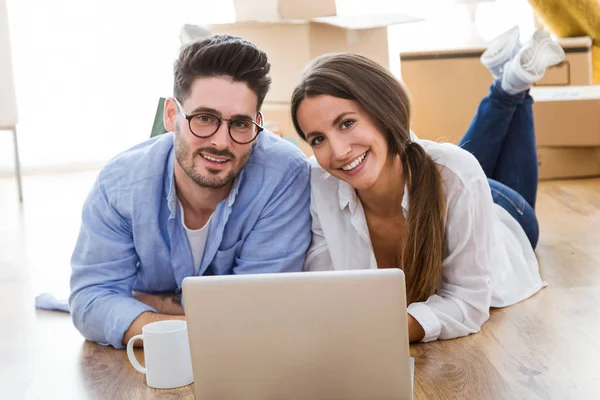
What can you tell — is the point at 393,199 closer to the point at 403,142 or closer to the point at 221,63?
the point at 403,142

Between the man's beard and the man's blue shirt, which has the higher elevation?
the man's beard

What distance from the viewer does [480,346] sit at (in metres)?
2.05

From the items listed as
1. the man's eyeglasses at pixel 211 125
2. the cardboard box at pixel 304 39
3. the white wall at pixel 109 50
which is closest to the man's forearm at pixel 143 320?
the man's eyeglasses at pixel 211 125

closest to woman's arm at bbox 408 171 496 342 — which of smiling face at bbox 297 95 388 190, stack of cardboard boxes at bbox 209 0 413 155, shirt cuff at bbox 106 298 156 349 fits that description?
smiling face at bbox 297 95 388 190

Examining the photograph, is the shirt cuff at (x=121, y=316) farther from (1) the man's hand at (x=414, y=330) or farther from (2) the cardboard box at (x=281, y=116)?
(2) the cardboard box at (x=281, y=116)

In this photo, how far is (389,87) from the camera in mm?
2004

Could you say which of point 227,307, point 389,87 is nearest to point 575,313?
point 389,87

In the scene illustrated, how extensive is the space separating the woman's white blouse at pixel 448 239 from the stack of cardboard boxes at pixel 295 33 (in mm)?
1247

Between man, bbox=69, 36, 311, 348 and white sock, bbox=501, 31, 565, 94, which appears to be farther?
white sock, bbox=501, 31, 565, 94

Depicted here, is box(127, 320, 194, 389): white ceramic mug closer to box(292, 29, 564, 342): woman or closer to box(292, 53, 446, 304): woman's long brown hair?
box(292, 29, 564, 342): woman

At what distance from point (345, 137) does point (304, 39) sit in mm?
1523

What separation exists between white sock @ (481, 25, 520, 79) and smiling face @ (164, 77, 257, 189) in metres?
1.35

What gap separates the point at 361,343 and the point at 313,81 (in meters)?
0.71

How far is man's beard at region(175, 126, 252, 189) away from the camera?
202 centimetres
